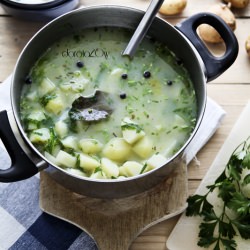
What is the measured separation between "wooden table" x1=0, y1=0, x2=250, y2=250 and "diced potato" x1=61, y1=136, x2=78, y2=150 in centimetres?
35

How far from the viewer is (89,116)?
4.91ft

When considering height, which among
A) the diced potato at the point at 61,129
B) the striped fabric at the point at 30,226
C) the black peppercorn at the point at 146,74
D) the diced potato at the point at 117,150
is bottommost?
the striped fabric at the point at 30,226

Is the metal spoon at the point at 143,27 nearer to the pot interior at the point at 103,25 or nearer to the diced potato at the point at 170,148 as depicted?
the pot interior at the point at 103,25

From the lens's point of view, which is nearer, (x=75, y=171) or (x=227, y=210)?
(x=75, y=171)

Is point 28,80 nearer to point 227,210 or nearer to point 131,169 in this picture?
point 131,169

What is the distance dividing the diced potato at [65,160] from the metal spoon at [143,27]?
0.33m

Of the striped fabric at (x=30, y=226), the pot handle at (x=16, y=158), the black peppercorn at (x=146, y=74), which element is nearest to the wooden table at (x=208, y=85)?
the striped fabric at (x=30, y=226)

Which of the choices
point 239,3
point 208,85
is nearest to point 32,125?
point 208,85

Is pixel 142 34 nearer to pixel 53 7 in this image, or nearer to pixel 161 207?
pixel 53 7

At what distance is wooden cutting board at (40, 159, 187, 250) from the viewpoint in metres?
1.55

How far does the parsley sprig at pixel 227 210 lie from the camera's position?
1.55m

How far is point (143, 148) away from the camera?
4.77 ft

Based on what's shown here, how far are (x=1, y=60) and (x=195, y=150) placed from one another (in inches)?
26.6

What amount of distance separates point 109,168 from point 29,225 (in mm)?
333
